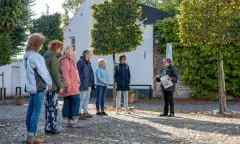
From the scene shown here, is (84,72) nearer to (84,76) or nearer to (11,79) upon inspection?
(84,76)

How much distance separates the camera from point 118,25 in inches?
586

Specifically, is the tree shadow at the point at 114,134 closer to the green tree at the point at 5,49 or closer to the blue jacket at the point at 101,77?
the blue jacket at the point at 101,77

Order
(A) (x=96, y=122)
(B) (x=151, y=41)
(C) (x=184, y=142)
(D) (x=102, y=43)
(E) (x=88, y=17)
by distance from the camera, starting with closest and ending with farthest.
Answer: (C) (x=184, y=142)
(A) (x=96, y=122)
(D) (x=102, y=43)
(B) (x=151, y=41)
(E) (x=88, y=17)

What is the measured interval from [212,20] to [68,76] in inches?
248

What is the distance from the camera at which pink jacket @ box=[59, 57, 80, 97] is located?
763cm

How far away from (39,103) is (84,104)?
3966mm

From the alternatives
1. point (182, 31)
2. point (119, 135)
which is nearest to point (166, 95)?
point (182, 31)

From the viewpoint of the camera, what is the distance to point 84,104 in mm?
10031

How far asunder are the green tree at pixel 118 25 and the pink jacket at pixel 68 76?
704 centimetres

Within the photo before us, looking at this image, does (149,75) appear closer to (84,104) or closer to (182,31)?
(182,31)

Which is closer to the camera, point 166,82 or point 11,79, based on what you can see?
point 166,82

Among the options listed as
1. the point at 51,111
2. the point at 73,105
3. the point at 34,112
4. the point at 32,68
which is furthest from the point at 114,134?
the point at 32,68

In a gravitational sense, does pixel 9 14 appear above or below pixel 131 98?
above

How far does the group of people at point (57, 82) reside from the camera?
6035mm
